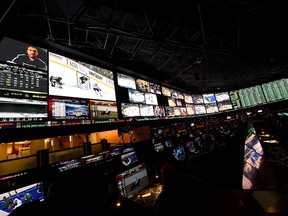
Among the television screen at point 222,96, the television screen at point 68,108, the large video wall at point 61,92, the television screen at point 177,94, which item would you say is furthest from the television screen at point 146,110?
the television screen at point 222,96

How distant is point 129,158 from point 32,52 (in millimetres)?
3090

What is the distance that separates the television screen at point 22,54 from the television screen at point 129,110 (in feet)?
8.82

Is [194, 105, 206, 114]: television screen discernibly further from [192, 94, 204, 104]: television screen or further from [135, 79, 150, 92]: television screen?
[135, 79, 150, 92]: television screen

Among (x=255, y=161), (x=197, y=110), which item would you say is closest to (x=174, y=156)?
(x=255, y=161)

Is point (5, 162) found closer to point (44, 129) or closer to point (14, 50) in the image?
point (44, 129)

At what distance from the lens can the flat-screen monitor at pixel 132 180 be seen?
2.52 metres

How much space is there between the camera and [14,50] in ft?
9.82

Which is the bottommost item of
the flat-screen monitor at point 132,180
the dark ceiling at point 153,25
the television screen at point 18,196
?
the flat-screen monitor at point 132,180

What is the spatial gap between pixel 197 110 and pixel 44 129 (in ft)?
36.7

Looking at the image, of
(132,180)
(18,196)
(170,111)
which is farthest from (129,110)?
(18,196)

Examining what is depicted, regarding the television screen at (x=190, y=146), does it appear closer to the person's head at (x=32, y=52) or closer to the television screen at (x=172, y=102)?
the television screen at (x=172, y=102)

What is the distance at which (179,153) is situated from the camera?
4805 millimetres

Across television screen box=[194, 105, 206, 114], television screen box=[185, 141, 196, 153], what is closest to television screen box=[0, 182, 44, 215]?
television screen box=[185, 141, 196, 153]

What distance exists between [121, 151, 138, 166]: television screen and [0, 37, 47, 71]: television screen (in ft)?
8.72
